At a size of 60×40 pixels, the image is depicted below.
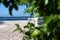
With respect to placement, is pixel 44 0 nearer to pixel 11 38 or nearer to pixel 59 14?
pixel 59 14

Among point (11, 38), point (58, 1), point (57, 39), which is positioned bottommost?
point (11, 38)

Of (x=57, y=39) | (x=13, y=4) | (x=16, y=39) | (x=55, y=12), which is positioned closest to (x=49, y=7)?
(x=55, y=12)

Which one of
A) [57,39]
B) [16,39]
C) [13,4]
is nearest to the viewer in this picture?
[57,39]

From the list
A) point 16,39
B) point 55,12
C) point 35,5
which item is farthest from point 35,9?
point 16,39

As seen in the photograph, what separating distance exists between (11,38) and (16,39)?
27 cm

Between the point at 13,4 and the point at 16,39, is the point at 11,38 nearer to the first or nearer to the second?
the point at 16,39

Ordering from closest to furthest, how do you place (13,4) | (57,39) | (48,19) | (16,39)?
(48,19) → (57,39) → (13,4) → (16,39)

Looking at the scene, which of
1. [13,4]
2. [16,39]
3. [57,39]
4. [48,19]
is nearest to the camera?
[48,19]

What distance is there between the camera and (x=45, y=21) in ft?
3.55

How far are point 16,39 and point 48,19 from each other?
6.78 metres

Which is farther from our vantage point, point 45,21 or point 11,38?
point 11,38

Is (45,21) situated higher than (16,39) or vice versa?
(45,21)

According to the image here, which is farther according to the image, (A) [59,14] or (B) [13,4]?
(B) [13,4]

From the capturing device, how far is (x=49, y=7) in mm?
1178
